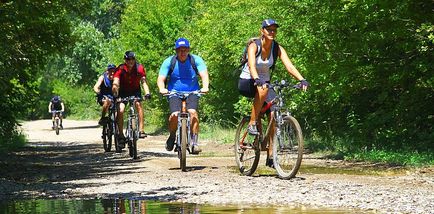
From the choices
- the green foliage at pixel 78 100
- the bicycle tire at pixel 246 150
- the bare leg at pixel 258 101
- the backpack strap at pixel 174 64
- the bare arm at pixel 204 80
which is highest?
the green foliage at pixel 78 100

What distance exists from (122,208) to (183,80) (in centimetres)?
549

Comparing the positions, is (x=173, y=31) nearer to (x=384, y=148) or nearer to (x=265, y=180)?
(x=384, y=148)

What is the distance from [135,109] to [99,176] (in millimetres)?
4507

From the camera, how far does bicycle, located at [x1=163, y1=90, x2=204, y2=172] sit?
45.0ft

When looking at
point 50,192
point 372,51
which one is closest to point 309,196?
point 50,192

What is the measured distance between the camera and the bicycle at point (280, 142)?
11648mm

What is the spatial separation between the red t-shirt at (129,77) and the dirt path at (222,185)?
2134 millimetres

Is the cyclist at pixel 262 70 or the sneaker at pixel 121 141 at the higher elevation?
the cyclist at pixel 262 70

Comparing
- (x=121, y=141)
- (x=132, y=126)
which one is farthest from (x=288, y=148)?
(x=121, y=141)

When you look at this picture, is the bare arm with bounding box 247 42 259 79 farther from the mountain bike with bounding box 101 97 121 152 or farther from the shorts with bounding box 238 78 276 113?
the mountain bike with bounding box 101 97 121 152

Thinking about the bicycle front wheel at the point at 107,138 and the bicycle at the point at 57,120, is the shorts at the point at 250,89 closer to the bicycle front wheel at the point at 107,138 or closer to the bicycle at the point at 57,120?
the bicycle front wheel at the point at 107,138

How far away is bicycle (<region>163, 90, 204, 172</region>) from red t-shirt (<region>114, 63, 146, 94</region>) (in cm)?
393

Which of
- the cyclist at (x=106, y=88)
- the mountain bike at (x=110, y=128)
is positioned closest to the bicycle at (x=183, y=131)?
the mountain bike at (x=110, y=128)

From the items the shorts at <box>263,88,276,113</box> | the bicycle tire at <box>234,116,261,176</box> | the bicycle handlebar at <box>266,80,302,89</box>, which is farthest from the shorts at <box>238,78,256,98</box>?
the bicycle tire at <box>234,116,261,176</box>
